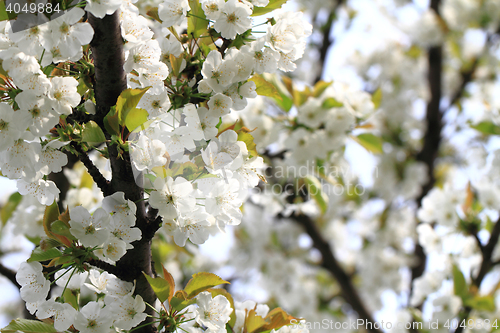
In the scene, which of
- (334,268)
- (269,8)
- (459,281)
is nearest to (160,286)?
(269,8)

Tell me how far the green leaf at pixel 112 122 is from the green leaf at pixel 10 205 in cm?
108

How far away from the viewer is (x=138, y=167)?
73cm

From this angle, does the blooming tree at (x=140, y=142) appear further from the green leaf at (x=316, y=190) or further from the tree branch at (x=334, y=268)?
the tree branch at (x=334, y=268)

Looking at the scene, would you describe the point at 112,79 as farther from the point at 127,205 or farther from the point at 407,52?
the point at 407,52

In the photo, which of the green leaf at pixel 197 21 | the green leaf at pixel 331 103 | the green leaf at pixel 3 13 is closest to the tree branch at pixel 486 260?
the green leaf at pixel 331 103

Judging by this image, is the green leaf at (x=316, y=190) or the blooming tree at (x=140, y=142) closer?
the blooming tree at (x=140, y=142)

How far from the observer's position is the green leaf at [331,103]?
168 cm

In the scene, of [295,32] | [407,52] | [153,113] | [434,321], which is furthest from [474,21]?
[153,113]

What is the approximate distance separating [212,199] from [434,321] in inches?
71.0

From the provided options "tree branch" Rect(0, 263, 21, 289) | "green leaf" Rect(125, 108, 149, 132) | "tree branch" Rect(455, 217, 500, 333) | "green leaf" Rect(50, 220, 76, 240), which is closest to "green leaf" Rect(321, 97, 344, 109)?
"tree branch" Rect(455, 217, 500, 333)

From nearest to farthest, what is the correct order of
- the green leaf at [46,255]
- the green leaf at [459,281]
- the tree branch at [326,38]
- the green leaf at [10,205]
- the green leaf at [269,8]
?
1. the green leaf at [46,255]
2. the green leaf at [269,8]
3. the green leaf at [10,205]
4. the green leaf at [459,281]
5. the tree branch at [326,38]

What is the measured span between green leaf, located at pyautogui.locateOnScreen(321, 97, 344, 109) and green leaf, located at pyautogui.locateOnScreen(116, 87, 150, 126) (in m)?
1.10

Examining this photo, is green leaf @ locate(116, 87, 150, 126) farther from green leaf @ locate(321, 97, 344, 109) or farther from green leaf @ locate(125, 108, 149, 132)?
green leaf @ locate(321, 97, 344, 109)

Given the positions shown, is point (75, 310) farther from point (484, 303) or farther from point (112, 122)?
point (484, 303)
